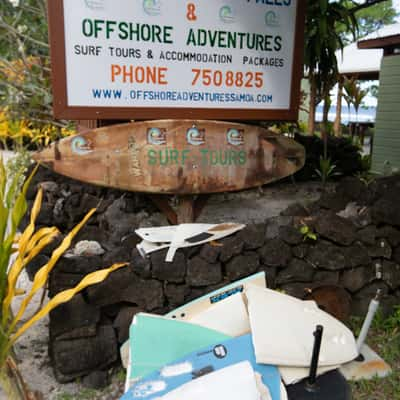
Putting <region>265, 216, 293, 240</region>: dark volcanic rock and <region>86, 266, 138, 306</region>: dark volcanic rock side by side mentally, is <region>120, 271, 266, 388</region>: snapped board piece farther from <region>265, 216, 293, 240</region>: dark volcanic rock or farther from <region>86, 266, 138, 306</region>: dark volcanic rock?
<region>265, 216, 293, 240</region>: dark volcanic rock

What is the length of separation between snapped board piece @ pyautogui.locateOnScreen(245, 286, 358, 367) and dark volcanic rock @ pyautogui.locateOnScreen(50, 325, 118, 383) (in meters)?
1.15

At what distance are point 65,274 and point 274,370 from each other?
1.51 meters

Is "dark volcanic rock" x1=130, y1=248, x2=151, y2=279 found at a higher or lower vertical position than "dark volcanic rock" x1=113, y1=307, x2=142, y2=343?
higher

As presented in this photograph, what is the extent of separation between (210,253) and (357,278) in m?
1.10

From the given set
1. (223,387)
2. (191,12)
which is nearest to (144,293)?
(223,387)

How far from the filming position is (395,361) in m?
2.79

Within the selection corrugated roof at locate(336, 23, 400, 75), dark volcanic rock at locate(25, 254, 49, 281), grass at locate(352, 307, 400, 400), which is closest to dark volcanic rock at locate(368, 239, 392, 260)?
grass at locate(352, 307, 400, 400)

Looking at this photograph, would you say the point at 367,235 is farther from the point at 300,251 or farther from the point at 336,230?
the point at 300,251

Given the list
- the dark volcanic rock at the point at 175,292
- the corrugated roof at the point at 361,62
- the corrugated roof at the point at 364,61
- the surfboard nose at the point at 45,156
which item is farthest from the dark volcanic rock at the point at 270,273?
the corrugated roof at the point at 361,62

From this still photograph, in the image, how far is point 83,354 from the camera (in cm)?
261

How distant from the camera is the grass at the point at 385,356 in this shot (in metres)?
2.49

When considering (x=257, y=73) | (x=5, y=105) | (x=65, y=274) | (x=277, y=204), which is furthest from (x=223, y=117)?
(x=5, y=105)

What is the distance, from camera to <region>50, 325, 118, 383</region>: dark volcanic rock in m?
2.58

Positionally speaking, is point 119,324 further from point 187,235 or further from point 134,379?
point 134,379
